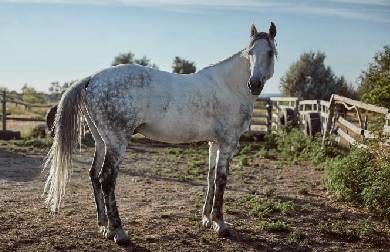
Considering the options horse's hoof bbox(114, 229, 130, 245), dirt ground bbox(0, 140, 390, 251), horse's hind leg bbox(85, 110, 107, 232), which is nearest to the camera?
horse's hoof bbox(114, 229, 130, 245)

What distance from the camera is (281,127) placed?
15.6 metres

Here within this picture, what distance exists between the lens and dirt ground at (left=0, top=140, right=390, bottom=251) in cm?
500

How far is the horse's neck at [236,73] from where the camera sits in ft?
18.5

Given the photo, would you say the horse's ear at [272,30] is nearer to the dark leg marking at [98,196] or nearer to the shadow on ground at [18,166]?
the dark leg marking at [98,196]

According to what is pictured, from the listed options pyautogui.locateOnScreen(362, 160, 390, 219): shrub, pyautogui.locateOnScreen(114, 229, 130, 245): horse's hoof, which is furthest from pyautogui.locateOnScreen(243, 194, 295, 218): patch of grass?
pyautogui.locateOnScreen(114, 229, 130, 245): horse's hoof

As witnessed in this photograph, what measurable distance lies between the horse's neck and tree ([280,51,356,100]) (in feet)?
112

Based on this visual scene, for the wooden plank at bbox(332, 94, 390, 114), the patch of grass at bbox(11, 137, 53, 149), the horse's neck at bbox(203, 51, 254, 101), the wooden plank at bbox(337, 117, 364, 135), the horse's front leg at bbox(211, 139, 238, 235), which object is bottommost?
the patch of grass at bbox(11, 137, 53, 149)

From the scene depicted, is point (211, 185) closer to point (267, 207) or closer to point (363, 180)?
point (267, 207)

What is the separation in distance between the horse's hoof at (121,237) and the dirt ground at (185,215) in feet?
0.21

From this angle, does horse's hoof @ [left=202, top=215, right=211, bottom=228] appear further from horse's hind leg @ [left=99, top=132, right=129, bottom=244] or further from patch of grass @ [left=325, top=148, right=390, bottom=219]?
patch of grass @ [left=325, top=148, right=390, bottom=219]

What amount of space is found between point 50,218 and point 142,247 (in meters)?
1.64

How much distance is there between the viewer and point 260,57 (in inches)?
207

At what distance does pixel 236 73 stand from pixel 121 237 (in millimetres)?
2387

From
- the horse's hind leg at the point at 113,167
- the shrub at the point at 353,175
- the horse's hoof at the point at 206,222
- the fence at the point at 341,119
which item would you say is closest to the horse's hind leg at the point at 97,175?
the horse's hind leg at the point at 113,167
